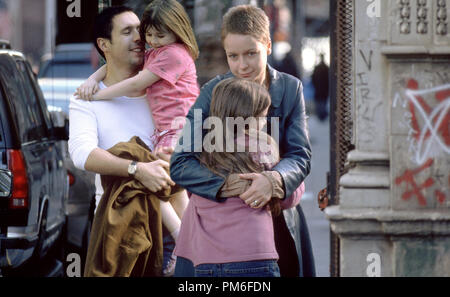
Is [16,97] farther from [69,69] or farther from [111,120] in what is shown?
[69,69]

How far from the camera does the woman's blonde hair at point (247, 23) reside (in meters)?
5.06

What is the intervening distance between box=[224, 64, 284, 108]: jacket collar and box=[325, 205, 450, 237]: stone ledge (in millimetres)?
663

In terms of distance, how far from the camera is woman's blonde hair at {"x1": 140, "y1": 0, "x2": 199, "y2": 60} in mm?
5602

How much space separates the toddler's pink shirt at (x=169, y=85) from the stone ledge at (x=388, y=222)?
104 cm

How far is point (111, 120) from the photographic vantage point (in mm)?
5750

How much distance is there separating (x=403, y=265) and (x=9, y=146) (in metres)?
3.34

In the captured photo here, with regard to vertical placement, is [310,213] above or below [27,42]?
below

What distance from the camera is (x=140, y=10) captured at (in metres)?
7.14

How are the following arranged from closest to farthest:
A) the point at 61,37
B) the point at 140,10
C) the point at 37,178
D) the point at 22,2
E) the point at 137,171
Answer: the point at 137,171
the point at 140,10
the point at 37,178
the point at 61,37
the point at 22,2

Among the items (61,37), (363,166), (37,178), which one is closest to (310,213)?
(37,178)

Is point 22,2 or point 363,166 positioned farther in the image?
point 22,2

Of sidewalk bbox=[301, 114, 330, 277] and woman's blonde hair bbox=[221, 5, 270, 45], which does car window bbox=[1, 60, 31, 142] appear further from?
woman's blonde hair bbox=[221, 5, 270, 45]

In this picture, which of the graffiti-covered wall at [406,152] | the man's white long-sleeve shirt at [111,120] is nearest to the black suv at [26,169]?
the man's white long-sleeve shirt at [111,120]
